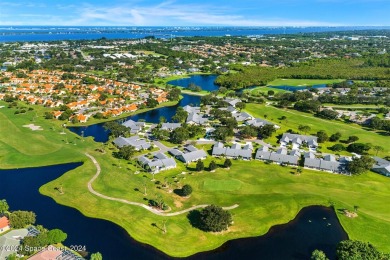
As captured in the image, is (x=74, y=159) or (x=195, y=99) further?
(x=195, y=99)

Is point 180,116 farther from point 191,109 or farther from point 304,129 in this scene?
point 304,129

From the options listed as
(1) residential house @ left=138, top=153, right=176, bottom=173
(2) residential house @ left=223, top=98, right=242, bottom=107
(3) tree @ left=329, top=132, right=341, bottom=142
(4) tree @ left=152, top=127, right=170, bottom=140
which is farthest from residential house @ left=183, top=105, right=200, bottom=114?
(3) tree @ left=329, top=132, right=341, bottom=142

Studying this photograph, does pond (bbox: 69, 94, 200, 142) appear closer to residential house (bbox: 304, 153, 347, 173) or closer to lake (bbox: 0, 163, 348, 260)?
lake (bbox: 0, 163, 348, 260)

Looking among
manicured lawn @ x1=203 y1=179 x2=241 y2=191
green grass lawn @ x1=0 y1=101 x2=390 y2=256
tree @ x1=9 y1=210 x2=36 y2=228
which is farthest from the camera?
manicured lawn @ x1=203 y1=179 x2=241 y2=191

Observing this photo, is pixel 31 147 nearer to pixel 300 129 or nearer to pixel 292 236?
pixel 292 236

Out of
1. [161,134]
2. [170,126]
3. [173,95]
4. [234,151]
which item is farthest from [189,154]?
[173,95]

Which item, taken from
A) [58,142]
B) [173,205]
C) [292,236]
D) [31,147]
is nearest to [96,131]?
[58,142]
